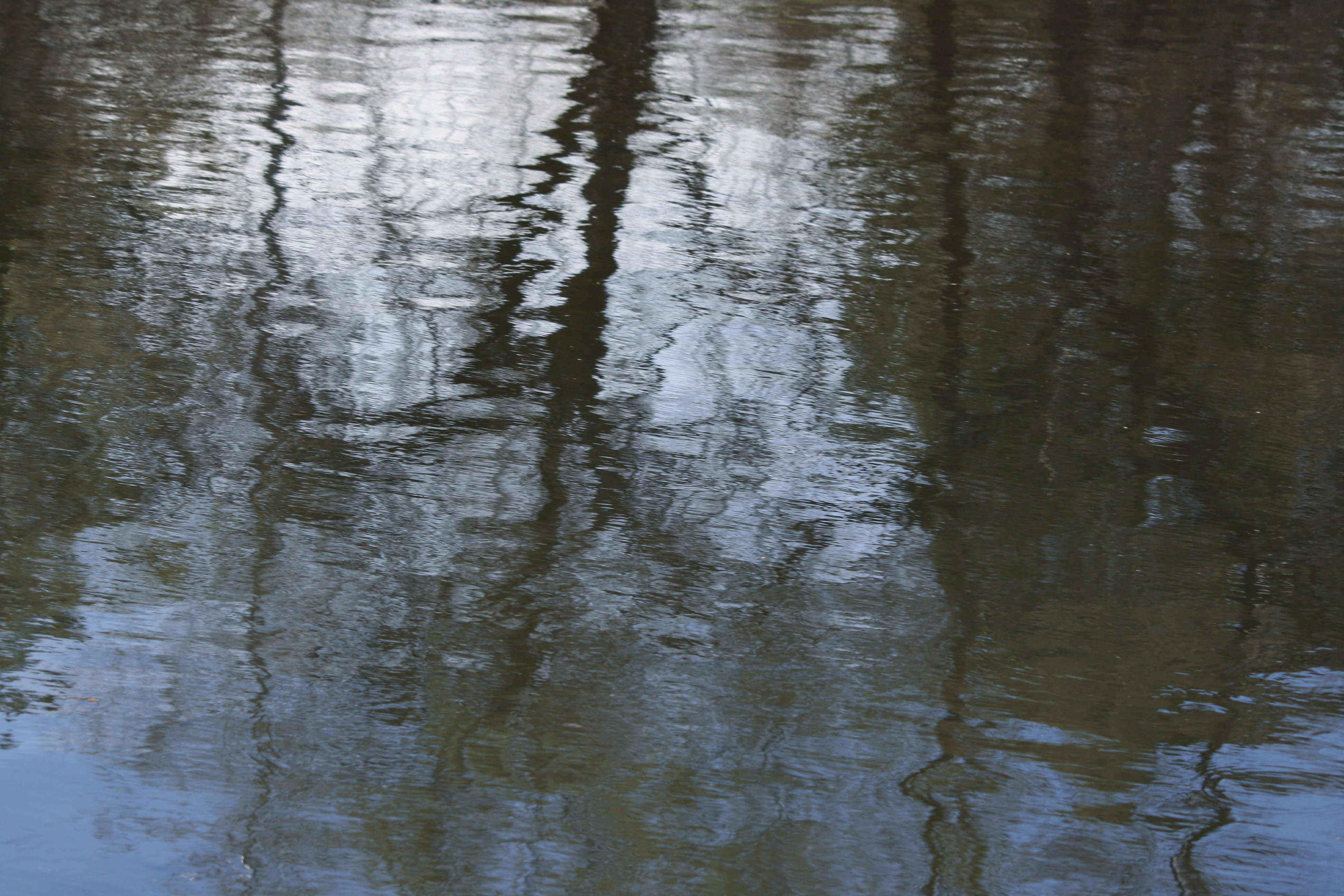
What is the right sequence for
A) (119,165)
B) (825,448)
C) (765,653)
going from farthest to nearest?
(119,165)
(825,448)
(765,653)

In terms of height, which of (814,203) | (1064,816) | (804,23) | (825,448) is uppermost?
(804,23)

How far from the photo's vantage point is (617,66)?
1014 centimetres

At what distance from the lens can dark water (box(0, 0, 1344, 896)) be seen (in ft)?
9.63

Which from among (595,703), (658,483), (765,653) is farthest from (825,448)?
(595,703)

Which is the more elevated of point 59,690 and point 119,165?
point 119,165

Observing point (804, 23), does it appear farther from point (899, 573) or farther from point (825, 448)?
point (899, 573)

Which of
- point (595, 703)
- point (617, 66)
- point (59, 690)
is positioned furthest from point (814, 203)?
point (59, 690)

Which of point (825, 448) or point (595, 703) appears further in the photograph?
point (825, 448)

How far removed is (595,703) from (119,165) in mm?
5048

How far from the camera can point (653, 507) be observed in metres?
4.20

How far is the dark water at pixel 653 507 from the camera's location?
2936 mm

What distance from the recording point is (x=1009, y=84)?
10.2 metres

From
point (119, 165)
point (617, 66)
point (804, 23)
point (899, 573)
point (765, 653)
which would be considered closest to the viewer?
point (765, 653)

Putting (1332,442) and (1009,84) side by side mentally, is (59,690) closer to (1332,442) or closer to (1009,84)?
(1332,442)
